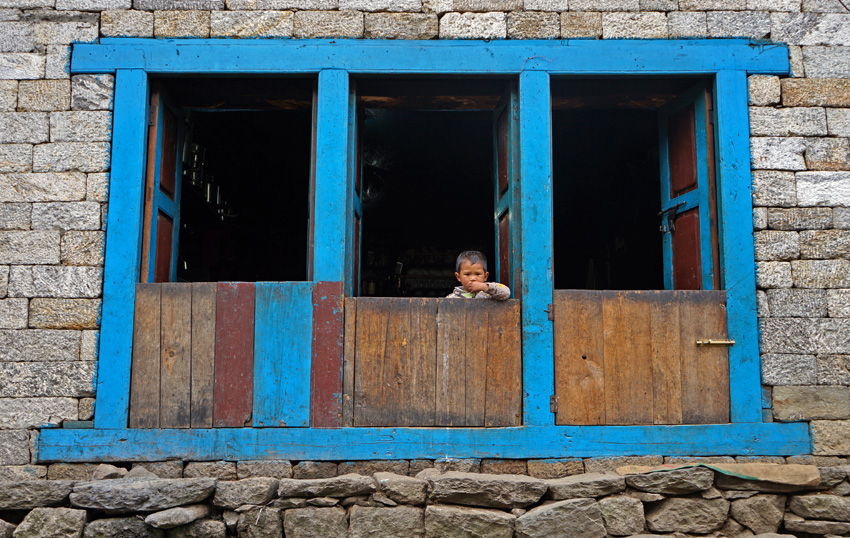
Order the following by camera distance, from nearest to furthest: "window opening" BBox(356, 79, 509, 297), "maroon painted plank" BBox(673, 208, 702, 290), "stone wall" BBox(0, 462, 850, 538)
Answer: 1. "stone wall" BBox(0, 462, 850, 538)
2. "maroon painted plank" BBox(673, 208, 702, 290)
3. "window opening" BBox(356, 79, 509, 297)

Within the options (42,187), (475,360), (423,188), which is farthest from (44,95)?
(423,188)

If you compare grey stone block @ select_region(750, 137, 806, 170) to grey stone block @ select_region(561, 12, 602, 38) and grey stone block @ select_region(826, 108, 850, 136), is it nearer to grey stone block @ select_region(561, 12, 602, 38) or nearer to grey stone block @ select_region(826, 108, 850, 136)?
grey stone block @ select_region(826, 108, 850, 136)

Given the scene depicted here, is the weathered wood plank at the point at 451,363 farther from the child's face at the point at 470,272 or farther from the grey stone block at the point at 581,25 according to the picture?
the grey stone block at the point at 581,25

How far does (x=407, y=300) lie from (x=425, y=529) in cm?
129

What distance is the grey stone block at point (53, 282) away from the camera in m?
3.67

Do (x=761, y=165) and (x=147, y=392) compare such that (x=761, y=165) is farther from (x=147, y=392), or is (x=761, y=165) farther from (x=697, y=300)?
(x=147, y=392)

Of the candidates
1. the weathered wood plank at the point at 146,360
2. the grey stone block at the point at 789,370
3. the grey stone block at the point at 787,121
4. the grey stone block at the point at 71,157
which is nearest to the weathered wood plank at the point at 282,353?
the weathered wood plank at the point at 146,360

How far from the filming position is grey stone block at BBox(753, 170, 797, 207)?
3801mm

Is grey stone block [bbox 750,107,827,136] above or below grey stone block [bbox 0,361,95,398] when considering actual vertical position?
above

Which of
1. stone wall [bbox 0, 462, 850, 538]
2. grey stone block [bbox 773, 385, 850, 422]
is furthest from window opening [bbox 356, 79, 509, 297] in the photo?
grey stone block [bbox 773, 385, 850, 422]

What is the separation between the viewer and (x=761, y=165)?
3.82 meters

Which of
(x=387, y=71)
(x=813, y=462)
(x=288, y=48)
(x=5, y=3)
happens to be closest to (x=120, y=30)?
(x=5, y=3)

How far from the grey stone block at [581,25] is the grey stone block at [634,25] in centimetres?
4

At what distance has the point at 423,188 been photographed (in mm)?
7840
